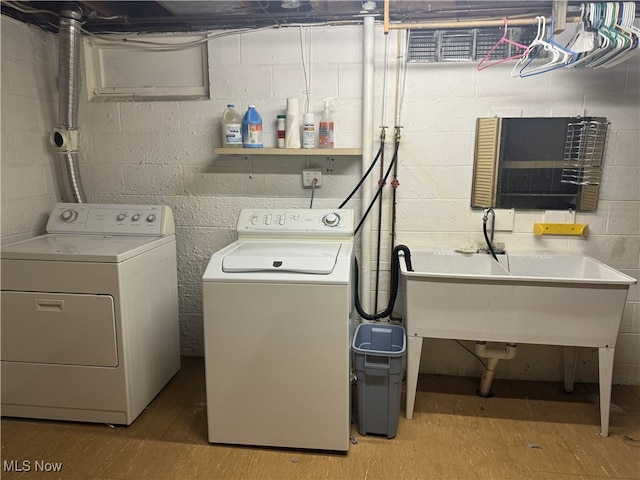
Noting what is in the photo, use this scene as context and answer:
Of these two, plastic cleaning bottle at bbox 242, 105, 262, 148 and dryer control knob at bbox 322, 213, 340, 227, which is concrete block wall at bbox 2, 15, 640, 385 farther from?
dryer control knob at bbox 322, 213, 340, 227

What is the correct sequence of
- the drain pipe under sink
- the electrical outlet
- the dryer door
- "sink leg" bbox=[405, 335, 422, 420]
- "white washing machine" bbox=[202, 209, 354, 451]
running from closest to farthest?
"white washing machine" bbox=[202, 209, 354, 451]
the dryer door
"sink leg" bbox=[405, 335, 422, 420]
the drain pipe under sink
the electrical outlet

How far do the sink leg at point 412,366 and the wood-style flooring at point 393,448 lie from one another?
0.09 meters

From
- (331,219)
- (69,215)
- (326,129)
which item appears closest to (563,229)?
(331,219)

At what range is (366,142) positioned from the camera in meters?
2.45

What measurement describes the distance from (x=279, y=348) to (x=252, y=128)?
1176 mm

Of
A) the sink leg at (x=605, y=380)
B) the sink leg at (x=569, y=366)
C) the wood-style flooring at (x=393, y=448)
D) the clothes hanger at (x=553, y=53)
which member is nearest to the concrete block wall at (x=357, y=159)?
the sink leg at (x=569, y=366)

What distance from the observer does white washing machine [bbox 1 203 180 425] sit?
6.67 ft

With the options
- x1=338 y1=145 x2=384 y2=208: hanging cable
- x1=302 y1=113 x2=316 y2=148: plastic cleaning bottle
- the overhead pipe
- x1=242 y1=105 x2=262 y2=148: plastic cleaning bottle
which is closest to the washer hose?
x1=338 y1=145 x2=384 y2=208: hanging cable

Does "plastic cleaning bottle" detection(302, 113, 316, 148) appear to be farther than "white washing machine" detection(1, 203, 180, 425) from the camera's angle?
Yes

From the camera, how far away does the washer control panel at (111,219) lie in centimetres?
243

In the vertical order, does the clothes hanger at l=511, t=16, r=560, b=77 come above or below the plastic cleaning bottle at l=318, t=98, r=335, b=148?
above

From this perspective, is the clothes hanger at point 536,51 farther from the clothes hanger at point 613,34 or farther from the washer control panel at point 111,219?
the washer control panel at point 111,219

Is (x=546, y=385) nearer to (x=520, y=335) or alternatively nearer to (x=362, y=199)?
(x=520, y=335)

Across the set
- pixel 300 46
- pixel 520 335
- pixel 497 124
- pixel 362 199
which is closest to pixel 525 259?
pixel 520 335
